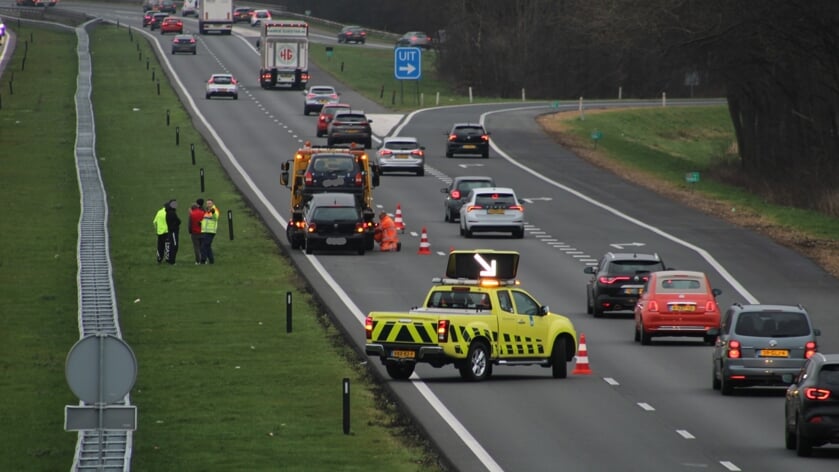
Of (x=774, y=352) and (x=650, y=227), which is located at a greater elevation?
(x=774, y=352)

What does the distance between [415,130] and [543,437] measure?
63.8 m

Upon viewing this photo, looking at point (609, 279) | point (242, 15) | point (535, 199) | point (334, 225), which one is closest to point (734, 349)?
point (609, 279)

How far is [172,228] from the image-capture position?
46.5 m

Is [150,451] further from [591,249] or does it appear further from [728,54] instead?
[728,54]

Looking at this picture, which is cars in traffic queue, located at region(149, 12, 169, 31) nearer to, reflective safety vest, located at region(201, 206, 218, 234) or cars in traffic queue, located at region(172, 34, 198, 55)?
cars in traffic queue, located at region(172, 34, 198, 55)

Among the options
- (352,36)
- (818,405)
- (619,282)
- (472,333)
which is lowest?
(352,36)

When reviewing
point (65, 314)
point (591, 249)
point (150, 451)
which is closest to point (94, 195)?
point (591, 249)

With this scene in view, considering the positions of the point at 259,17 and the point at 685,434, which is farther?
the point at 259,17

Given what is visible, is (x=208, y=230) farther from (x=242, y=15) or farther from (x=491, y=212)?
(x=242, y=15)

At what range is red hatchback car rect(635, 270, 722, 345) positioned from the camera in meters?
34.7

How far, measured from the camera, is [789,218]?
59.0 metres

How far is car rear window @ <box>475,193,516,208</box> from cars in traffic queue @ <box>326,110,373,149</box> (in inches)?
1000

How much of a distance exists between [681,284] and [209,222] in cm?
1457

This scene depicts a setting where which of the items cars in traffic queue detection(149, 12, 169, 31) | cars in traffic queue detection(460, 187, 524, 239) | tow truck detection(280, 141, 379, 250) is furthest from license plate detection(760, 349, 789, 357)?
cars in traffic queue detection(149, 12, 169, 31)
